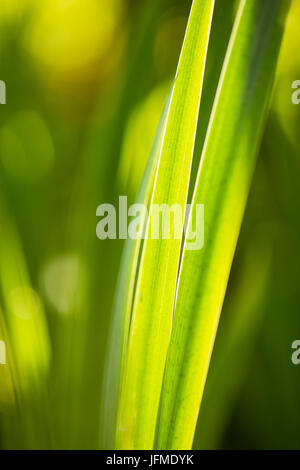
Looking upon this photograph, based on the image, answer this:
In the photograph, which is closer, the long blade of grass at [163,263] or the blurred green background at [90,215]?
the long blade of grass at [163,263]

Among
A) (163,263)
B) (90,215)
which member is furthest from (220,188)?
(90,215)

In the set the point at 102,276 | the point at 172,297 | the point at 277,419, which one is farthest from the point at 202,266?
the point at 277,419

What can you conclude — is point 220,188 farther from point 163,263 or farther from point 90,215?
point 90,215

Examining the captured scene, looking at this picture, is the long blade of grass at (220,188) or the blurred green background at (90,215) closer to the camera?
the long blade of grass at (220,188)

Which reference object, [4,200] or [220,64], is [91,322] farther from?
[220,64]
